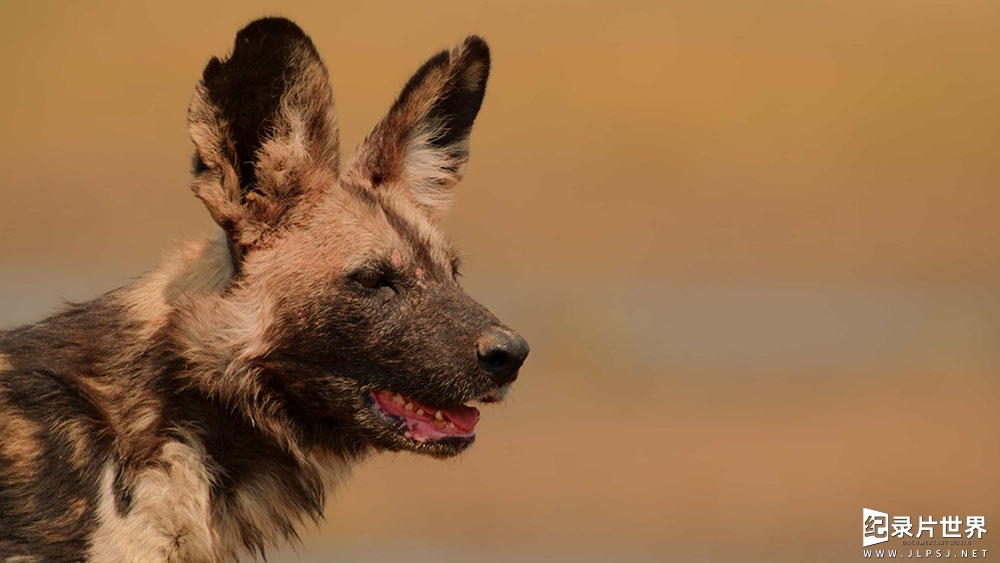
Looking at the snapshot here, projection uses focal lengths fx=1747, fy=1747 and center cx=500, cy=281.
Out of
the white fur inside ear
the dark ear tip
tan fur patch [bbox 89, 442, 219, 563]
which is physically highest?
the dark ear tip

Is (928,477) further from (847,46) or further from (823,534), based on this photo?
(847,46)

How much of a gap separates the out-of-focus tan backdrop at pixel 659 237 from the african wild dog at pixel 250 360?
3.76 metres

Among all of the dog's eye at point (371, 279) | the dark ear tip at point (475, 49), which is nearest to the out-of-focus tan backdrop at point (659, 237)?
the dark ear tip at point (475, 49)

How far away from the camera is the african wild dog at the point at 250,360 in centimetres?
506

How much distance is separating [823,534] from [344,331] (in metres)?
5.99

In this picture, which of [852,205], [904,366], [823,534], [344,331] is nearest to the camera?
[344,331]

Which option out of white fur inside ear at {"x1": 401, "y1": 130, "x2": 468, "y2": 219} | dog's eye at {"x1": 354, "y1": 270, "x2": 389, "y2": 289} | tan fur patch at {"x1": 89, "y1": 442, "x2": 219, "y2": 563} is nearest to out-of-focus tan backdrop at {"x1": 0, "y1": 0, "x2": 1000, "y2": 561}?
white fur inside ear at {"x1": 401, "y1": 130, "x2": 468, "y2": 219}

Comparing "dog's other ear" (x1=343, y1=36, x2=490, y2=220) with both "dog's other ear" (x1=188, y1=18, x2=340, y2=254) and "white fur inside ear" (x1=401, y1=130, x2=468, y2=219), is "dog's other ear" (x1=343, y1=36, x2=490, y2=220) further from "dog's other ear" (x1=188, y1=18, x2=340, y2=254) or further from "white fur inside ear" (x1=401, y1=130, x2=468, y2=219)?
"dog's other ear" (x1=188, y1=18, x2=340, y2=254)

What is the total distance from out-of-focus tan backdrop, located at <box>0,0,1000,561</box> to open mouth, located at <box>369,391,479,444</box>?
3756mm

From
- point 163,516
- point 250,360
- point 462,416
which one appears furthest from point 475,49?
point 163,516

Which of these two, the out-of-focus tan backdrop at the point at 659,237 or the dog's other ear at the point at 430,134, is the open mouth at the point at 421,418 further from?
Answer: the out-of-focus tan backdrop at the point at 659,237

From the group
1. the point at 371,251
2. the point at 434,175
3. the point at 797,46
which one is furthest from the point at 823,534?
the point at 797,46

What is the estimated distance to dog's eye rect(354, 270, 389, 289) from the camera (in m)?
5.41

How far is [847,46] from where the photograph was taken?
1797 centimetres
